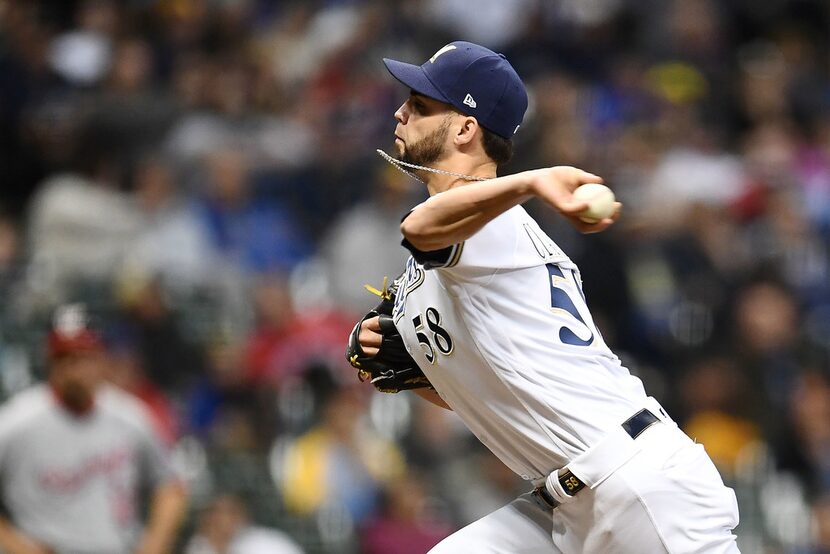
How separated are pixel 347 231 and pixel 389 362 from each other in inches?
216

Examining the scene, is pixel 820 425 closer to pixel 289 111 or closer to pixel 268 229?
pixel 268 229

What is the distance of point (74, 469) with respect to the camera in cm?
713

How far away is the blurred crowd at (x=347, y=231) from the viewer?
8.68m

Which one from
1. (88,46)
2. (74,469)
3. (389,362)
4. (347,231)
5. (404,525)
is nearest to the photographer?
(389,362)

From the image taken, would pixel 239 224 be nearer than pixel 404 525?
No

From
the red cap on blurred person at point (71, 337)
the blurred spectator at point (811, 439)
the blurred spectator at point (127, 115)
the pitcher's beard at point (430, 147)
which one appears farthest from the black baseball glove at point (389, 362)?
the blurred spectator at point (127, 115)

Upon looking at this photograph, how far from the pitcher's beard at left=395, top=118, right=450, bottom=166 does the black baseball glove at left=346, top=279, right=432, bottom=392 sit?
530 millimetres

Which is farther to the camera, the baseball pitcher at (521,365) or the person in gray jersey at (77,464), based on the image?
the person in gray jersey at (77,464)

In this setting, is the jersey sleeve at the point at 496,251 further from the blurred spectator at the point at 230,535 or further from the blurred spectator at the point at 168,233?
the blurred spectator at the point at 168,233

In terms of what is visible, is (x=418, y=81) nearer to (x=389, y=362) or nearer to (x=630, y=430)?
(x=389, y=362)

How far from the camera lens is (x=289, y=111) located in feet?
37.3

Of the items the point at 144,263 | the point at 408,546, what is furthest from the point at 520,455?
the point at 144,263

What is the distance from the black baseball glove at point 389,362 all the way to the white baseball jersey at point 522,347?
0.34m

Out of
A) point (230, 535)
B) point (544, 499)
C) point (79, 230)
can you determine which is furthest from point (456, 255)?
point (79, 230)
